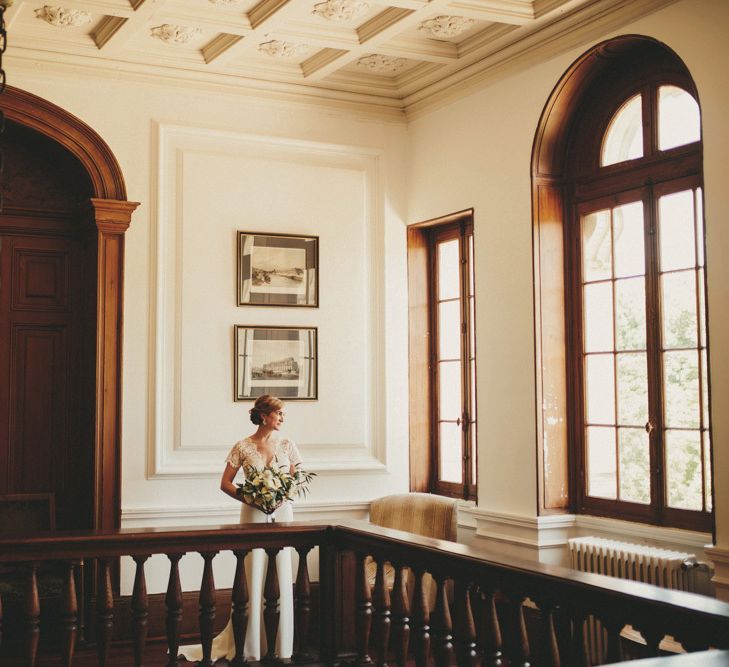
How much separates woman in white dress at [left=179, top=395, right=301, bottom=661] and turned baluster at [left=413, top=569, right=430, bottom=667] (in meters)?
2.29

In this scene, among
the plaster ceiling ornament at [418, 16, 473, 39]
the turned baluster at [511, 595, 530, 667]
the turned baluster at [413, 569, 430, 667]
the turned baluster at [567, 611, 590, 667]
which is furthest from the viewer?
the plaster ceiling ornament at [418, 16, 473, 39]

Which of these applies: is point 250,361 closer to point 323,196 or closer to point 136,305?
point 136,305

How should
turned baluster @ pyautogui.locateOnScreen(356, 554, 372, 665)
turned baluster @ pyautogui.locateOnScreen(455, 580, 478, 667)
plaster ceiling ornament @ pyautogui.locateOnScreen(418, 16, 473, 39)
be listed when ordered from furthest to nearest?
plaster ceiling ornament @ pyautogui.locateOnScreen(418, 16, 473, 39)
turned baluster @ pyautogui.locateOnScreen(356, 554, 372, 665)
turned baluster @ pyautogui.locateOnScreen(455, 580, 478, 667)

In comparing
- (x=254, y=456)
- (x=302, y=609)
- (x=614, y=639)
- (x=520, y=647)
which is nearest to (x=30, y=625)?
(x=302, y=609)

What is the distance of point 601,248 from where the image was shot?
264 inches

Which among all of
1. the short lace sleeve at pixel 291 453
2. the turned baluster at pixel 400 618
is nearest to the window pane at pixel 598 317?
the short lace sleeve at pixel 291 453

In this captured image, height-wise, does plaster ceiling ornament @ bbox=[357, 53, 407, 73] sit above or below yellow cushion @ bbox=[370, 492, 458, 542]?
above

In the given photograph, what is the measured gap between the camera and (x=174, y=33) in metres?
7.18

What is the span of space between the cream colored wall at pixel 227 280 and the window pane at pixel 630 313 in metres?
2.35

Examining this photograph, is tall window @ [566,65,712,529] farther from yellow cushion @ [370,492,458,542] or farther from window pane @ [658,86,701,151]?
yellow cushion @ [370,492,458,542]

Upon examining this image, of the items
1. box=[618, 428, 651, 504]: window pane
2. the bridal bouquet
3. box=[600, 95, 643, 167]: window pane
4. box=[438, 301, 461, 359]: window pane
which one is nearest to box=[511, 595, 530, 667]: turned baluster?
box=[618, 428, 651, 504]: window pane

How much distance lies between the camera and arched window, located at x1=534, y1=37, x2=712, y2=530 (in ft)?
19.4

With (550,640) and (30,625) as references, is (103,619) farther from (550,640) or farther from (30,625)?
(550,640)

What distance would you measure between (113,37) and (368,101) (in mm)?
2277
